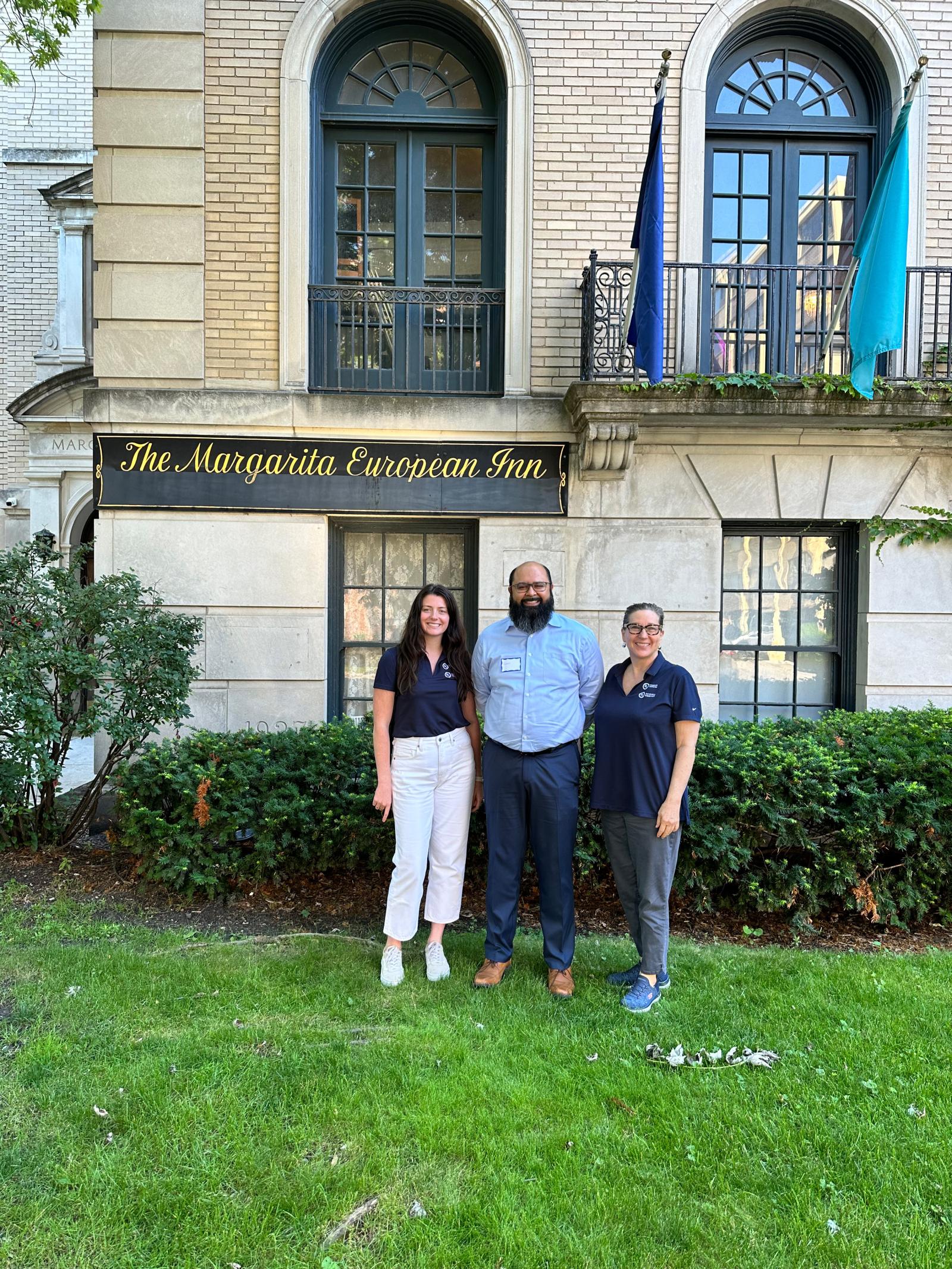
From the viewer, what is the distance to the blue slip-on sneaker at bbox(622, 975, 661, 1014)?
154 inches

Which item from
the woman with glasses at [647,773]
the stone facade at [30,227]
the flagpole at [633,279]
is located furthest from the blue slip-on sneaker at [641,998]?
the stone facade at [30,227]

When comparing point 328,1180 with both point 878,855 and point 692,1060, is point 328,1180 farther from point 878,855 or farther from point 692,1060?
point 878,855

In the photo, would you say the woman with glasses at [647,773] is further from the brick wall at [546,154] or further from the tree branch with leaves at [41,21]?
the tree branch with leaves at [41,21]

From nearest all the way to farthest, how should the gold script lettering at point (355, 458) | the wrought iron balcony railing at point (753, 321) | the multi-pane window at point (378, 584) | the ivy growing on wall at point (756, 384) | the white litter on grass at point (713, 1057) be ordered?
the white litter on grass at point (713, 1057) < the ivy growing on wall at point (756, 384) < the wrought iron balcony railing at point (753, 321) < the gold script lettering at point (355, 458) < the multi-pane window at point (378, 584)

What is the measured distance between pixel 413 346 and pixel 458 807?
536 centimetres

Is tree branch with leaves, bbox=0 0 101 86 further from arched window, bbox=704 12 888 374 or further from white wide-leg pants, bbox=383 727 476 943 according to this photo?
white wide-leg pants, bbox=383 727 476 943

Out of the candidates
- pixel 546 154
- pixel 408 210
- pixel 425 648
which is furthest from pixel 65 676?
pixel 546 154

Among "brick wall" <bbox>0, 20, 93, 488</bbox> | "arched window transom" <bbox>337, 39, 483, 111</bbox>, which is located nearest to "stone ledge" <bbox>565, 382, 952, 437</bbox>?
"arched window transom" <bbox>337, 39, 483, 111</bbox>

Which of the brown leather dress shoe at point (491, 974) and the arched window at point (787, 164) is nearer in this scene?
the brown leather dress shoe at point (491, 974)

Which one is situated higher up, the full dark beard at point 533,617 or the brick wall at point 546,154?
the brick wall at point 546,154

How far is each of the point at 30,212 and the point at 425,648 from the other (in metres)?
17.2

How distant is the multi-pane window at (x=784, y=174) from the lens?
809cm

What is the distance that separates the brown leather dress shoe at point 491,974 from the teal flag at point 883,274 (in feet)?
18.6

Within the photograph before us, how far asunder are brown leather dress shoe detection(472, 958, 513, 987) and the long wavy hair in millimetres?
1450
